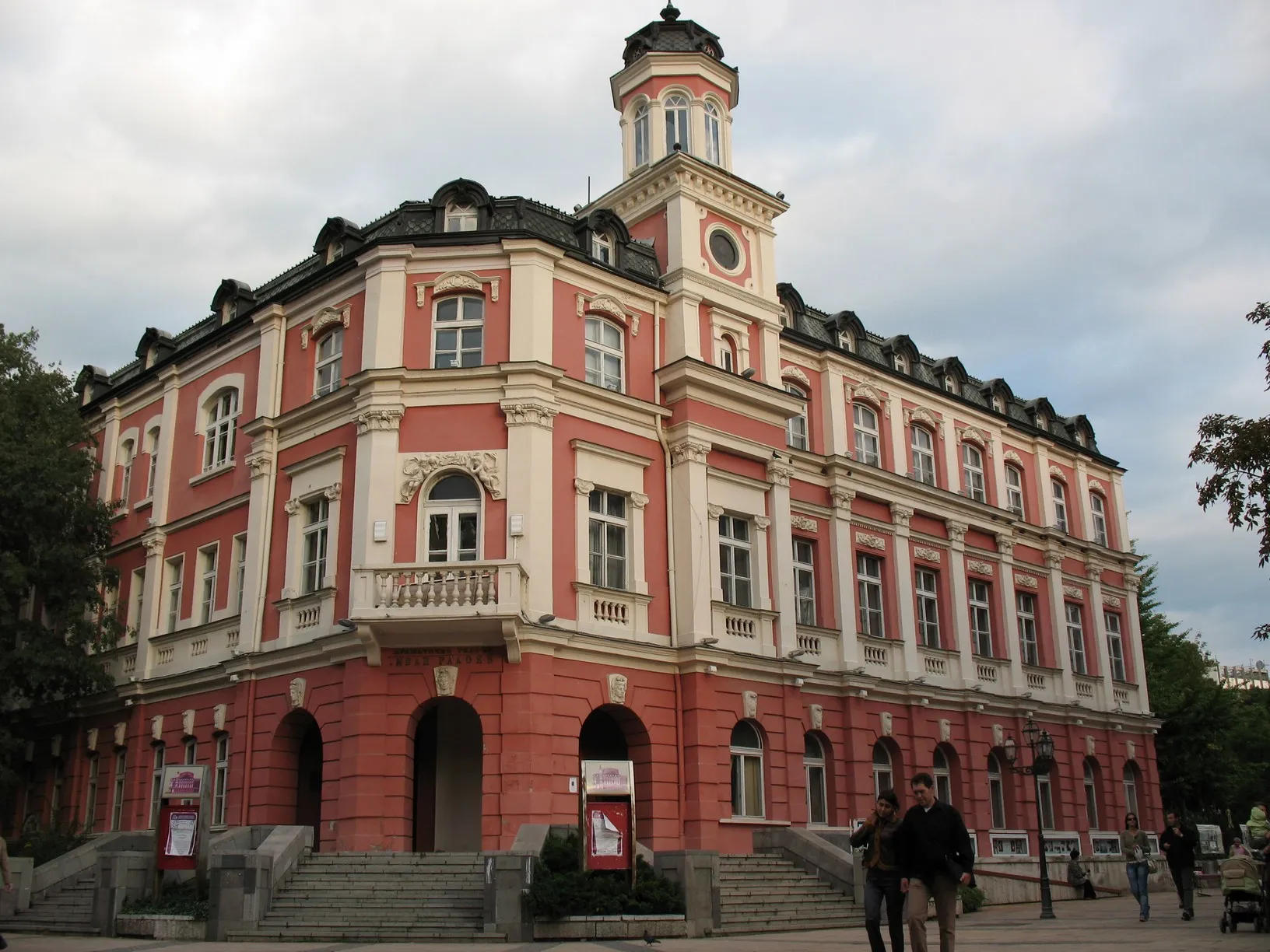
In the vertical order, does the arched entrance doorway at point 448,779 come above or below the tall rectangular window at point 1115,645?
below

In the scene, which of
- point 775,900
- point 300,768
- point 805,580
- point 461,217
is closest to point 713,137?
point 461,217

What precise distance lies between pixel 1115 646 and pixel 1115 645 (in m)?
0.03

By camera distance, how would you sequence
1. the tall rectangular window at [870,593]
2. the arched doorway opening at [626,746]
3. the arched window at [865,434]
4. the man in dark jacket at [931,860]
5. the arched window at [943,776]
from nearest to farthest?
the man in dark jacket at [931,860] → the arched doorway opening at [626,746] → the tall rectangular window at [870,593] → the arched window at [943,776] → the arched window at [865,434]

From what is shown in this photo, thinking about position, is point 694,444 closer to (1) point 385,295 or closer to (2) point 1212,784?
(1) point 385,295

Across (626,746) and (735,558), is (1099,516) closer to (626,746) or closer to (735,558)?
(735,558)

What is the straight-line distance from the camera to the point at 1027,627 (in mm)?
38656

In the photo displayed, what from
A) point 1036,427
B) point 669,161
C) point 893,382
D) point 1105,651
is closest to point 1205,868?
point 1105,651

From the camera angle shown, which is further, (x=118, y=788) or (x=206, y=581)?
(x=118, y=788)

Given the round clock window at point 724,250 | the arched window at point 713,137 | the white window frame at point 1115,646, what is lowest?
the white window frame at point 1115,646

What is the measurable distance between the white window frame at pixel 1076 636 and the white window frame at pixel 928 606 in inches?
274

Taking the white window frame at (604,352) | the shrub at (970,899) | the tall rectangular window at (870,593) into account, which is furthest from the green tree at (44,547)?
the shrub at (970,899)

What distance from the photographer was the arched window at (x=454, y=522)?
80.6 feet

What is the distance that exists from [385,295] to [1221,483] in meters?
16.5

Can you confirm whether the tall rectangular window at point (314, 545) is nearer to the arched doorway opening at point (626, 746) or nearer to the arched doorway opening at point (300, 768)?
the arched doorway opening at point (300, 768)
